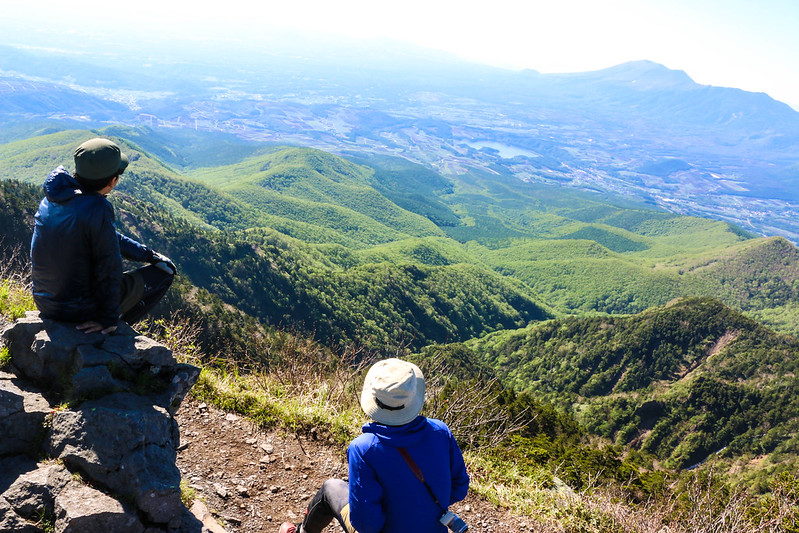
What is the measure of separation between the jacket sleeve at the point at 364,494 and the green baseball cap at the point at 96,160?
116 inches

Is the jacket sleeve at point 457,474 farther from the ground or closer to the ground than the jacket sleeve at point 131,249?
closer to the ground

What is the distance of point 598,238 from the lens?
6762 inches

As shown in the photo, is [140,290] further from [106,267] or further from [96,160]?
[96,160]

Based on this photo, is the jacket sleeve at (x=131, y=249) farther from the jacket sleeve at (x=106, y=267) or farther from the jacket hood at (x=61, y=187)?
the jacket hood at (x=61, y=187)

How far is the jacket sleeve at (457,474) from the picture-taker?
3.04 meters

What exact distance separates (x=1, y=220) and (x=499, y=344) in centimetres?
6795

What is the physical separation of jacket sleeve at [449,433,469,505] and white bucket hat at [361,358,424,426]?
519 mm

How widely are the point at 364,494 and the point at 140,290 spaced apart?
119 inches

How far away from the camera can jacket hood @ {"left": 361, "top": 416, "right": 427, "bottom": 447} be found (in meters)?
2.69

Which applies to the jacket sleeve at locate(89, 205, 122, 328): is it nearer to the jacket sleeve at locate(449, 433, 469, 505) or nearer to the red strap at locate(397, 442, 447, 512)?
the red strap at locate(397, 442, 447, 512)

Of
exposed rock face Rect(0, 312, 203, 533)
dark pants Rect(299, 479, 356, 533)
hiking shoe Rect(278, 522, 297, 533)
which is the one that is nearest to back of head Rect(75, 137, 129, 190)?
exposed rock face Rect(0, 312, 203, 533)

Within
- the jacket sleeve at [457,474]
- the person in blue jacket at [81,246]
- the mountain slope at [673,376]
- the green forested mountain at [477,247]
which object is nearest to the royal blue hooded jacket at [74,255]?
the person in blue jacket at [81,246]

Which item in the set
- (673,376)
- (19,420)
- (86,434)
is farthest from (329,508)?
Result: (673,376)

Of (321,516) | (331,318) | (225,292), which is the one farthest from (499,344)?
(321,516)
